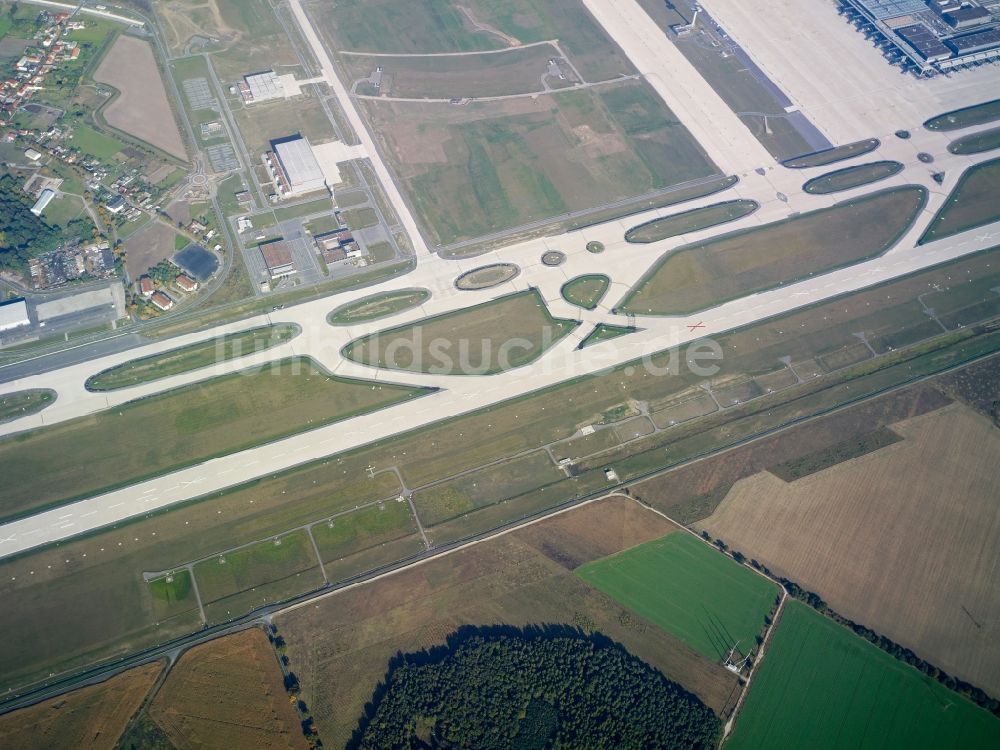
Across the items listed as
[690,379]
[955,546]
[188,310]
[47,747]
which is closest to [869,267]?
[690,379]

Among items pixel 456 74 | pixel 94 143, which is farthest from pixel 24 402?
pixel 456 74

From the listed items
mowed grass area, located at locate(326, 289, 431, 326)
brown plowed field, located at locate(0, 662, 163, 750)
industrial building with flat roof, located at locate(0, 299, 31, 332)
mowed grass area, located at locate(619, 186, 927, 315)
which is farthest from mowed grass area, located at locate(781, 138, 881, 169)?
brown plowed field, located at locate(0, 662, 163, 750)

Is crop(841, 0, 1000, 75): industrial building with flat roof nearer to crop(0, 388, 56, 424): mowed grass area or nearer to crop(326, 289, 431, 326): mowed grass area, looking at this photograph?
crop(326, 289, 431, 326): mowed grass area

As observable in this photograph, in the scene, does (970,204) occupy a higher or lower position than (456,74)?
lower

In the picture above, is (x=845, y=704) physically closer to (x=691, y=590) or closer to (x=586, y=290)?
(x=691, y=590)

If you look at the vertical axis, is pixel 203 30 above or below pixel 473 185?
above

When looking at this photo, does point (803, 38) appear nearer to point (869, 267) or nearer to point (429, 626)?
point (869, 267)
